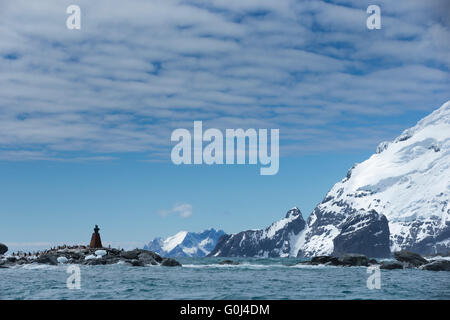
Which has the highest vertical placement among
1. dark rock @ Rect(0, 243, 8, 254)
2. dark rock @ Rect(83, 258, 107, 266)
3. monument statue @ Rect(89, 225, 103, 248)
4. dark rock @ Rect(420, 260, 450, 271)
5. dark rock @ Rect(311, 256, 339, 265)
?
Answer: monument statue @ Rect(89, 225, 103, 248)

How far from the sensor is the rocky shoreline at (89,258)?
352 feet

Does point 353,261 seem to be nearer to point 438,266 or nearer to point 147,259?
point 438,266

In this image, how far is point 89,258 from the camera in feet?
360

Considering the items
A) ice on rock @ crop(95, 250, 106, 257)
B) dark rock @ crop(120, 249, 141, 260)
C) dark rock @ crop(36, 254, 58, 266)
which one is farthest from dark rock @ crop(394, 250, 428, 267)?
dark rock @ crop(36, 254, 58, 266)

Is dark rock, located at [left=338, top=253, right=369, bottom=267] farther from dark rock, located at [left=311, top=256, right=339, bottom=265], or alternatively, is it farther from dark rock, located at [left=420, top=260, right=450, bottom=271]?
dark rock, located at [left=420, top=260, right=450, bottom=271]

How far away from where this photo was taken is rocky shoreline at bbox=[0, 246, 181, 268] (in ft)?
352

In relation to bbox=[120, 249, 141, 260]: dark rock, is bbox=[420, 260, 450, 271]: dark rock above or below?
below

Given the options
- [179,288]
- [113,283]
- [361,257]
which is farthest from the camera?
[361,257]

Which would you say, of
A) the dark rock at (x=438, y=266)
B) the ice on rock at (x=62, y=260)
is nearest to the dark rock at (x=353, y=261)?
the dark rock at (x=438, y=266)
